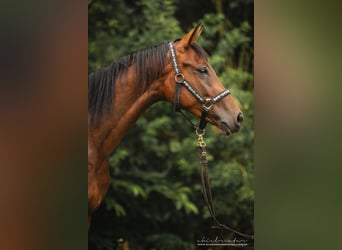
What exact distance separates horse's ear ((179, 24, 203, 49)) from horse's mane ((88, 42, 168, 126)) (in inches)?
5.5

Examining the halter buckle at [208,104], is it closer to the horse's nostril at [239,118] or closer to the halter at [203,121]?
the halter at [203,121]

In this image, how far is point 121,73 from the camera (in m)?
4.88

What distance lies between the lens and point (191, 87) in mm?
4828

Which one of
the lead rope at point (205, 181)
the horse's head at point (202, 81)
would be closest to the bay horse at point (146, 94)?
the horse's head at point (202, 81)

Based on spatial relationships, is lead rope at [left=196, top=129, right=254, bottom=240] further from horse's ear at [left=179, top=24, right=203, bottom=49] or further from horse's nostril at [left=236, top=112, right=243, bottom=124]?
horse's ear at [left=179, top=24, right=203, bottom=49]

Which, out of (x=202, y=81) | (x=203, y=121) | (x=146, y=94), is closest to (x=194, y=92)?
(x=202, y=81)

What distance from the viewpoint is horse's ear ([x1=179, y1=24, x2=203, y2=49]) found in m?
4.80

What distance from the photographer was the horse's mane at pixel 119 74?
15.9 ft

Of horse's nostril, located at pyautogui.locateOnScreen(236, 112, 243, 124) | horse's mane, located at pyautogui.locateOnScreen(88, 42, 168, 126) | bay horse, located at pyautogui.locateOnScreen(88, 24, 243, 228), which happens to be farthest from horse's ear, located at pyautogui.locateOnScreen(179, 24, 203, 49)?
horse's nostril, located at pyautogui.locateOnScreen(236, 112, 243, 124)

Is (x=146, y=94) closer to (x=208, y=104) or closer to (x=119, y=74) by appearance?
(x=119, y=74)

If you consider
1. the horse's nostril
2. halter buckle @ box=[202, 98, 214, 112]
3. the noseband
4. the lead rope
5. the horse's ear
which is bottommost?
the lead rope
